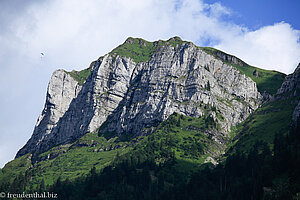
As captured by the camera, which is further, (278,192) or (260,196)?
(260,196)

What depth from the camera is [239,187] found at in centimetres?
18112

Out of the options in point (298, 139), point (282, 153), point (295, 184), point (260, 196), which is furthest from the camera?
point (298, 139)

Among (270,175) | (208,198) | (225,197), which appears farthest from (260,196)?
(208,198)

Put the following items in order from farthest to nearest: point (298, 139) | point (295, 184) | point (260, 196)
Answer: point (298, 139)
point (260, 196)
point (295, 184)

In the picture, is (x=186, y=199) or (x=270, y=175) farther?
(x=186, y=199)

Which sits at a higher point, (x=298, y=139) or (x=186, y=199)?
(x=298, y=139)

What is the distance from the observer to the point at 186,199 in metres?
200

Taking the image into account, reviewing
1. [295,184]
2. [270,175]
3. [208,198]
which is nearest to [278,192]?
[295,184]

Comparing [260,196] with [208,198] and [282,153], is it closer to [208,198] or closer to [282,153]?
[282,153]

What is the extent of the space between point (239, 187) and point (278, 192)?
37.2 metres

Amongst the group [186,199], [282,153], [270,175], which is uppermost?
[282,153]

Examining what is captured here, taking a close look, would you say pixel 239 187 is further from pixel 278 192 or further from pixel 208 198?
pixel 278 192

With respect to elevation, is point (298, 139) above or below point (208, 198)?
above

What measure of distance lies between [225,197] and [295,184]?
45981 mm
